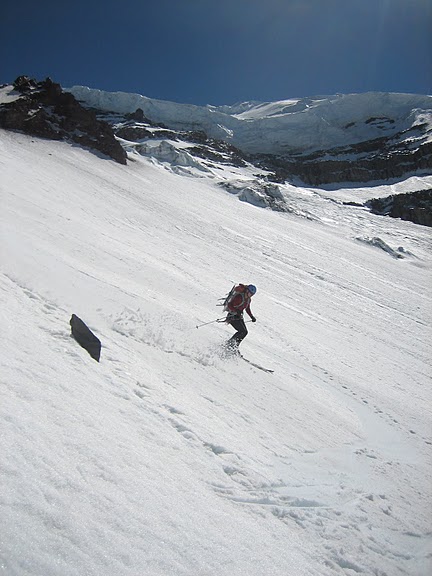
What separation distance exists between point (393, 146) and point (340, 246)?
9994 centimetres

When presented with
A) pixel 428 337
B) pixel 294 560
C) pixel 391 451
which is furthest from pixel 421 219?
pixel 294 560

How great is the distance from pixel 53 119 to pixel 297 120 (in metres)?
119

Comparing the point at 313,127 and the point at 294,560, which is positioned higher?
the point at 313,127

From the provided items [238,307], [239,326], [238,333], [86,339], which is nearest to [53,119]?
[238,307]

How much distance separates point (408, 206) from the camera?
65062 millimetres

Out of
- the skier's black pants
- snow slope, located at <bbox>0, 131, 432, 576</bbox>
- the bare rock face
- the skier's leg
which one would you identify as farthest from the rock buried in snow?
the bare rock face

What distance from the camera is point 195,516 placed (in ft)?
10.2

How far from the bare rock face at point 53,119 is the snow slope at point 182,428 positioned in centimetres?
2484

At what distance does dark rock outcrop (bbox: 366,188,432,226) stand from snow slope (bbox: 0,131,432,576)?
176 feet

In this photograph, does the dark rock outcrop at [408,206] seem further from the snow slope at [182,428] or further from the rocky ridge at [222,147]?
the snow slope at [182,428]

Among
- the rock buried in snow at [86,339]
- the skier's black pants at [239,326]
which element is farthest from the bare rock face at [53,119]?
the rock buried in snow at [86,339]

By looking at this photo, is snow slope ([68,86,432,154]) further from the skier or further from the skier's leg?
the skier's leg

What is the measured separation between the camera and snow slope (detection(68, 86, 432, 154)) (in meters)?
133

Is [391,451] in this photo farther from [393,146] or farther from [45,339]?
[393,146]
